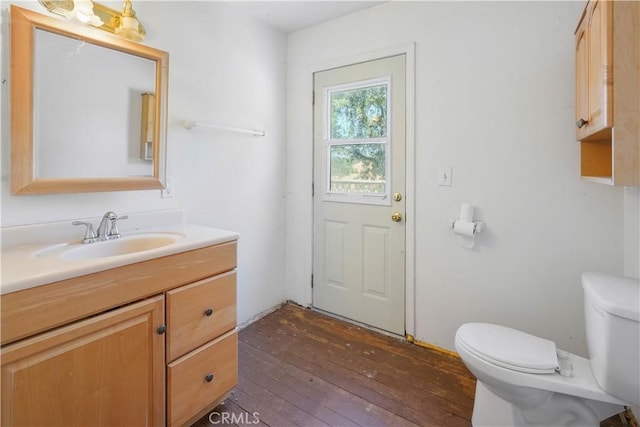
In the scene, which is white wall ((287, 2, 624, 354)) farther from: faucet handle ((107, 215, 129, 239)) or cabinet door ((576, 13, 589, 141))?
faucet handle ((107, 215, 129, 239))

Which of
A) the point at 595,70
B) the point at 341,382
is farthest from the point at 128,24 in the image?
the point at 341,382

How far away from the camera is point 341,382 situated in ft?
5.78

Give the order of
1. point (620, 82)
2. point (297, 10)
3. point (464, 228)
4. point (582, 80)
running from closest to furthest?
point (620, 82), point (582, 80), point (464, 228), point (297, 10)

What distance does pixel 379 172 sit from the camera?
2275 millimetres

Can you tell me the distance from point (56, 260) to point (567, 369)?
195cm

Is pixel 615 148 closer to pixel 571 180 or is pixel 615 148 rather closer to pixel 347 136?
pixel 571 180

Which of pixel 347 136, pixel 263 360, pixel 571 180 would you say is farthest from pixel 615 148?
pixel 263 360

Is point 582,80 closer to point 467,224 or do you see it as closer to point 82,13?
point 467,224

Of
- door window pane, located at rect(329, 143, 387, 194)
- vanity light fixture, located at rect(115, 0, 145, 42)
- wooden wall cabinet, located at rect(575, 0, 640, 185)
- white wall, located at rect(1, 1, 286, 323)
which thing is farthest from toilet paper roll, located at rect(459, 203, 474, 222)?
vanity light fixture, located at rect(115, 0, 145, 42)

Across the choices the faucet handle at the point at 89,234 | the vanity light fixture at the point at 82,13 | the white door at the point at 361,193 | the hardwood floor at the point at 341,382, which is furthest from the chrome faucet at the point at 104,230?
the white door at the point at 361,193

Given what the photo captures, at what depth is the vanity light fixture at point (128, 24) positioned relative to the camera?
1.53m

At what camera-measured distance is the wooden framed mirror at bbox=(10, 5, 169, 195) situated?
1.28 meters

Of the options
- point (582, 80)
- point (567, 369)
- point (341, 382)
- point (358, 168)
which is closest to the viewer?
point (567, 369)

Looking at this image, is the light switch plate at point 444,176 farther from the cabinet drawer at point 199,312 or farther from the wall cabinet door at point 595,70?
the cabinet drawer at point 199,312
